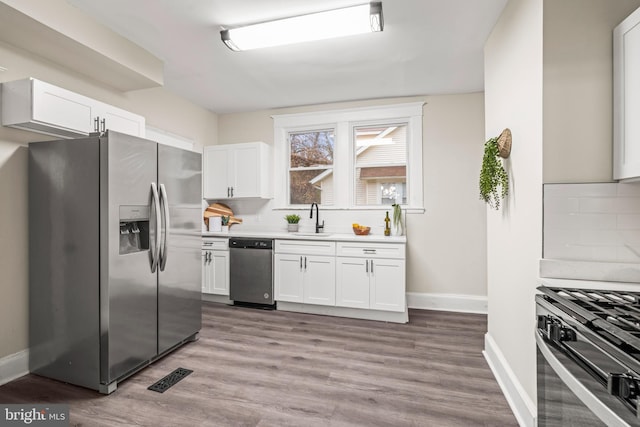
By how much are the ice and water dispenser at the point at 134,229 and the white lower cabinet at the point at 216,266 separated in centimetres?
166

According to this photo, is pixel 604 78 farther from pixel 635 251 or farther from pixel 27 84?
pixel 27 84

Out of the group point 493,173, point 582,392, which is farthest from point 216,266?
point 582,392

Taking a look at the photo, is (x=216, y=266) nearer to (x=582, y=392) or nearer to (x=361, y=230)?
(x=361, y=230)

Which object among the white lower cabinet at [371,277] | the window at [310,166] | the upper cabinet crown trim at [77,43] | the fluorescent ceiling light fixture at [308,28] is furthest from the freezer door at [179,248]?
the window at [310,166]

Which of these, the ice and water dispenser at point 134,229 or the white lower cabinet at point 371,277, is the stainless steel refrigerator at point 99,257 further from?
the white lower cabinet at point 371,277

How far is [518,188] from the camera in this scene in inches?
77.5

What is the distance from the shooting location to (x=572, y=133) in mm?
1620

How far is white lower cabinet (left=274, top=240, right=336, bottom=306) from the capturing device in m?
3.78

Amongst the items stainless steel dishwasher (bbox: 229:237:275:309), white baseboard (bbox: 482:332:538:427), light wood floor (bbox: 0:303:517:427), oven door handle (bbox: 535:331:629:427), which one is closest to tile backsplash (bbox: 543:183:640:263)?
oven door handle (bbox: 535:331:629:427)

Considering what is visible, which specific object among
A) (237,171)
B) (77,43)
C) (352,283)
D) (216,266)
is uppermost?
A: (77,43)

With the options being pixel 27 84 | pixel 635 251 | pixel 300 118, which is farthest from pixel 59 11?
pixel 635 251

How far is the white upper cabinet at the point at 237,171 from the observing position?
Result: 4477 millimetres

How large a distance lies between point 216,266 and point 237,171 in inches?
53.8

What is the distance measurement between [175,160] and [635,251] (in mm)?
3095
